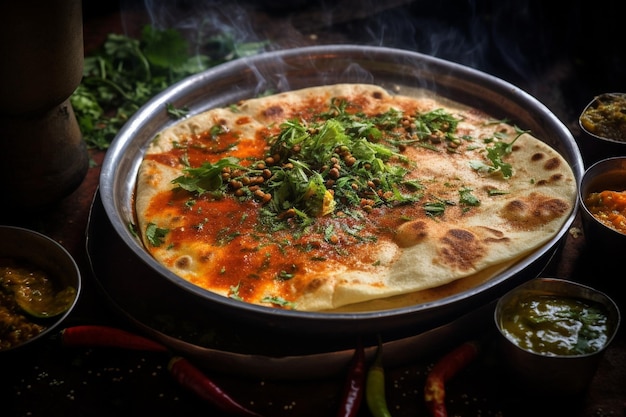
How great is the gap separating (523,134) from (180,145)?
8.48ft

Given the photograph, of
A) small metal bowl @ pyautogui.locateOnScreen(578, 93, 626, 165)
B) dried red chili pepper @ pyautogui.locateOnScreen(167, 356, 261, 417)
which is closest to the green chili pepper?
dried red chili pepper @ pyautogui.locateOnScreen(167, 356, 261, 417)

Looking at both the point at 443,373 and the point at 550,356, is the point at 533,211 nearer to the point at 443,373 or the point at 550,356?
the point at 550,356

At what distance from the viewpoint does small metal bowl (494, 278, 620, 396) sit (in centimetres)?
341

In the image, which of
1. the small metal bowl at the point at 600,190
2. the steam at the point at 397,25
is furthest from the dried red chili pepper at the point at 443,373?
the steam at the point at 397,25

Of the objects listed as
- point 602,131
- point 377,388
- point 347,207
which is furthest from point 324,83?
point 377,388

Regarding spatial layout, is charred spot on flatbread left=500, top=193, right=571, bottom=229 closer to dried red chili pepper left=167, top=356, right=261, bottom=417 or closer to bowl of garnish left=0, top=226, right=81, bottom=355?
dried red chili pepper left=167, top=356, right=261, bottom=417

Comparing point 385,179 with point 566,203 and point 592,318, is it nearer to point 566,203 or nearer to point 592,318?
point 566,203

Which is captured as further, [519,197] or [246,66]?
[246,66]

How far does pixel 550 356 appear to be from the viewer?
3.39m

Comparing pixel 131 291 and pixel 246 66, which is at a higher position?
pixel 246 66

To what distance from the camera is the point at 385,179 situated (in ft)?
14.8

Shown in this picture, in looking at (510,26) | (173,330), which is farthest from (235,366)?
(510,26)

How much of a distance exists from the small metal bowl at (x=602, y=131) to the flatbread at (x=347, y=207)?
47cm

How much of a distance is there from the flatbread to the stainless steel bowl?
0.14m
